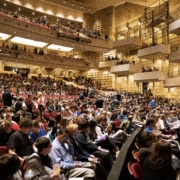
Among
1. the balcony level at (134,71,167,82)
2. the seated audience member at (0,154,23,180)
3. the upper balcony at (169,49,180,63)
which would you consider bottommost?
the seated audience member at (0,154,23,180)

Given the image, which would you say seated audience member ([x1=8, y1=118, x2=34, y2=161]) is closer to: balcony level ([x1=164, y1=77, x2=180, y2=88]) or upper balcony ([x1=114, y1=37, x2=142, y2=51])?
balcony level ([x1=164, y1=77, x2=180, y2=88])

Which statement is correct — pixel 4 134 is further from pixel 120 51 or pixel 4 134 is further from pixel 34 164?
pixel 120 51

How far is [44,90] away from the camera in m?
16.7

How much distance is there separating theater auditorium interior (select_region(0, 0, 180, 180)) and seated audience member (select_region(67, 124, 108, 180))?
15783 mm

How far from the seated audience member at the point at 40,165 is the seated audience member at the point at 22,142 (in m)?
0.73

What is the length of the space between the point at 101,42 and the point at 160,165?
23409mm

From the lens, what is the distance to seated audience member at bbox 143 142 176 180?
2350 millimetres

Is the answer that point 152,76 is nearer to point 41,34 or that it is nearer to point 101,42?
point 101,42

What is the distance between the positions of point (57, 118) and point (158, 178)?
9.77 ft

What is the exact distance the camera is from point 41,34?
836 inches

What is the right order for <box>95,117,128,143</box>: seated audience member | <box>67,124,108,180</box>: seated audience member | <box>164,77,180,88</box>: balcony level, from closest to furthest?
<box>67,124,108,180</box>: seated audience member, <box>95,117,128,143</box>: seated audience member, <box>164,77,180,88</box>: balcony level

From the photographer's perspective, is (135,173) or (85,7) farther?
(85,7)

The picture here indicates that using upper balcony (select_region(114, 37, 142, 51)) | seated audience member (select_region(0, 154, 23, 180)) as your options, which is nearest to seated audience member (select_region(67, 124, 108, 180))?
seated audience member (select_region(0, 154, 23, 180))

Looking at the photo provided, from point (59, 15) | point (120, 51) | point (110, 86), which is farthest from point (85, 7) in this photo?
point (110, 86)
